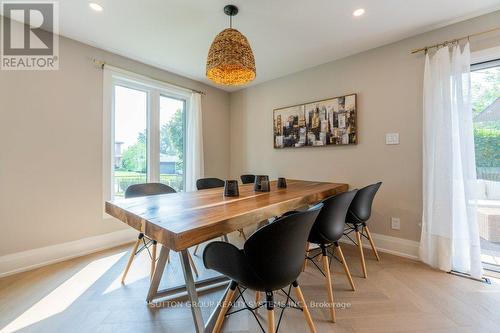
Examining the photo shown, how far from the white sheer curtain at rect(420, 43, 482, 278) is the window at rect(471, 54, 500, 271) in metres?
0.23

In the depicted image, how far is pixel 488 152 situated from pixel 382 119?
0.98 meters

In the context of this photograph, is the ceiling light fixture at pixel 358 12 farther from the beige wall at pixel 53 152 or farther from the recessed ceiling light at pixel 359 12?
the beige wall at pixel 53 152

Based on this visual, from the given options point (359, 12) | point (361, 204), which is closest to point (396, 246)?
point (361, 204)

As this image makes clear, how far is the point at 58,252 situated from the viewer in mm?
2365

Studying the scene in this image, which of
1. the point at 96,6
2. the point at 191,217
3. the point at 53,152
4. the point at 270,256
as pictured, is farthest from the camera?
the point at 53,152

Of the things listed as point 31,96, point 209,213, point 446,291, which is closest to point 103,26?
Result: point 31,96

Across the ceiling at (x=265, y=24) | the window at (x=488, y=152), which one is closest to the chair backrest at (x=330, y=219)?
the window at (x=488, y=152)

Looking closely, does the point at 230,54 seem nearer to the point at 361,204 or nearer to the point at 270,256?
the point at 270,256

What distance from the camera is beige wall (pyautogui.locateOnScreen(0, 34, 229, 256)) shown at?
213 centimetres

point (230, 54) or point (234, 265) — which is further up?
point (230, 54)

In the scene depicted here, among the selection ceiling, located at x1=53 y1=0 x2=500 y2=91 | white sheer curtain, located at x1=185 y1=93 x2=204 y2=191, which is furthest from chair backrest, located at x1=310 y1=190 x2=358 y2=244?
white sheer curtain, located at x1=185 y1=93 x2=204 y2=191

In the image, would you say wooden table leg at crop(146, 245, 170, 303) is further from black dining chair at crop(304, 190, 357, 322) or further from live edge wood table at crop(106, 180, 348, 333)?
black dining chair at crop(304, 190, 357, 322)

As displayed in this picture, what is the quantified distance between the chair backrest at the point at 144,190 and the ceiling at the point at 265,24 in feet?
5.35

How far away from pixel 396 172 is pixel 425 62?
118cm
